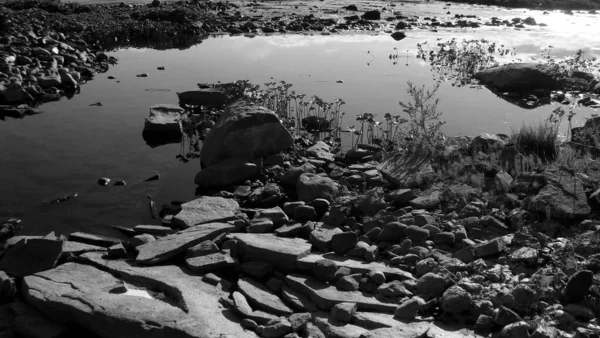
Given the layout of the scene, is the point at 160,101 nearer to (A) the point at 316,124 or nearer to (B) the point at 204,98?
(B) the point at 204,98

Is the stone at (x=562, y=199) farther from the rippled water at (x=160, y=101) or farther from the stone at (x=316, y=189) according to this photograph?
the rippled water at (x=160, y=101)

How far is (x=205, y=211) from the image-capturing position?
7.62 metres

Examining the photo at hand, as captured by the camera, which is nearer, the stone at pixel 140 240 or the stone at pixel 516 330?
Answer: the stone at pixel 516 330

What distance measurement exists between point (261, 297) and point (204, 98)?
821 cm

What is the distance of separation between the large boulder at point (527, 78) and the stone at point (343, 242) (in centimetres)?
1039

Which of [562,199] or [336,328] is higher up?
[562,199]

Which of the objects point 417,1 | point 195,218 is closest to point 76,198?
point 195,218

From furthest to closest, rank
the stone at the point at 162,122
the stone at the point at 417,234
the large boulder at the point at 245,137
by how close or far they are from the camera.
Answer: the stone at the point at 162,122
the large boulder at the point at 245,137
the stone at the point at 417,234

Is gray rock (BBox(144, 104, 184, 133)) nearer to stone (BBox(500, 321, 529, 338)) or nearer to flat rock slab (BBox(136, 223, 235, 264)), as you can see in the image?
flat rock slab (BBox(136, 223, 235, 264))

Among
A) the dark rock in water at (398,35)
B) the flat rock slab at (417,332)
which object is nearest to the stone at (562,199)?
the flat rock slab at (417,332)

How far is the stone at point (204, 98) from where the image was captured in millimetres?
12867

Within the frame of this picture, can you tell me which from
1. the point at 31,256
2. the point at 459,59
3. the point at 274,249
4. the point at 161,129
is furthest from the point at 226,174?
the point at 459,59

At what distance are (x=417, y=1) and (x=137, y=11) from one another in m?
20.9

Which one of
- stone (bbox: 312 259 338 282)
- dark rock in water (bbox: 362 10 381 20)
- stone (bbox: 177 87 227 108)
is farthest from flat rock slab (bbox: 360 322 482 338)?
dark rock in water (bbox: 362 10 381 20)
